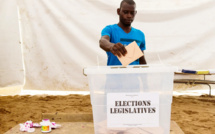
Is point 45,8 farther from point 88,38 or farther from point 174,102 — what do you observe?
point 174,102

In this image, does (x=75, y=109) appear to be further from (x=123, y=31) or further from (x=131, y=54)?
(x=131, y=54)

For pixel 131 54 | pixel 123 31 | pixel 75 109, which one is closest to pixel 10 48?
pixel 75 109

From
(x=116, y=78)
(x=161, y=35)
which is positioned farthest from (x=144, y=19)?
(x=116, y=78)

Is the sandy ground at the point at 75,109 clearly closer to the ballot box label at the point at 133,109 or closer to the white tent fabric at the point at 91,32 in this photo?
the white tent fabric at the point at 91,32

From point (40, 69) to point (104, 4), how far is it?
144 cm

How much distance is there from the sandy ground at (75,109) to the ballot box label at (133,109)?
4.01ft

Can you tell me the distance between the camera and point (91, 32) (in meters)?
4.05

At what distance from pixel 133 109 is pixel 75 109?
2.07 m

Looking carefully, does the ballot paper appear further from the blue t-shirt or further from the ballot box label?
the blue t-shirt

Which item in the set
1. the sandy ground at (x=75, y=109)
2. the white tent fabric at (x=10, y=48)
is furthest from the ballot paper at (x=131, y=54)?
the white tent fabric at (x=10, y=48)

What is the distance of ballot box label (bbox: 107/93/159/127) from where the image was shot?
96cm

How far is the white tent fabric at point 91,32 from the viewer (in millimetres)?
4004

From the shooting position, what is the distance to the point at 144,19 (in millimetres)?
4059

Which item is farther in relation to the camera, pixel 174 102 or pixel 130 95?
pixel 174 102
